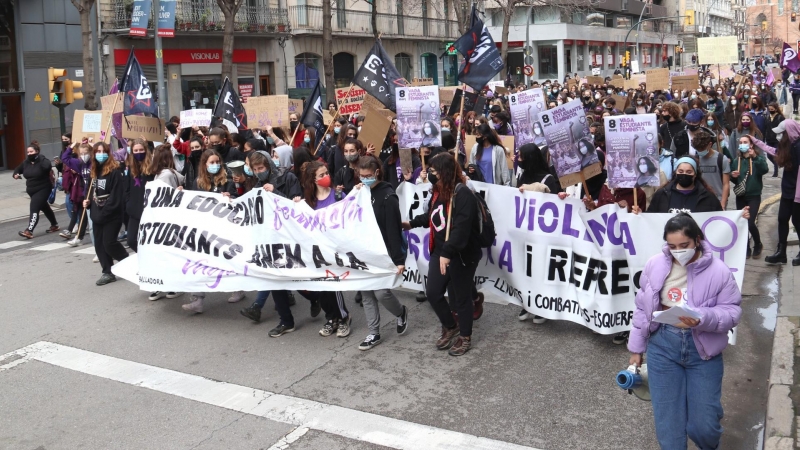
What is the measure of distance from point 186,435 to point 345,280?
2133 millimetres

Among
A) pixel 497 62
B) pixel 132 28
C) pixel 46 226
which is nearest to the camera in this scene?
pixel 497 62

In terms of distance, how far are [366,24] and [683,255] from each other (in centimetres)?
3936

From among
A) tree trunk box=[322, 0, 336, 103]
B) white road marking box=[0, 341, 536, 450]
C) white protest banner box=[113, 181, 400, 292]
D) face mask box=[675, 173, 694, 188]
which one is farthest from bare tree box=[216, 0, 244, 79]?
face mask box=[675, 173, 694, 188]

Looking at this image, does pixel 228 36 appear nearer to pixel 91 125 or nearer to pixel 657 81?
pixel 91 125

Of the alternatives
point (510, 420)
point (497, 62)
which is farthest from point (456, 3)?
point (510, 420)

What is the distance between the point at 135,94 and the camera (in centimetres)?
1223

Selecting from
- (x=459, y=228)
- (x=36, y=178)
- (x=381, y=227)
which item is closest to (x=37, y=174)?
(x=36, y=178)

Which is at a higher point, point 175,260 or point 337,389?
point 175,260

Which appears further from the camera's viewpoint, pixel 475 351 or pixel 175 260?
pixel 175 260

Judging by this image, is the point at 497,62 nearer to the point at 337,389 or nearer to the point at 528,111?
the point at 528,111

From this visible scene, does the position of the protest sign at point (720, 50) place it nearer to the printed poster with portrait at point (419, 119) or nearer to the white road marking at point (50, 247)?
the printed poster with portrait at point (419, 119)

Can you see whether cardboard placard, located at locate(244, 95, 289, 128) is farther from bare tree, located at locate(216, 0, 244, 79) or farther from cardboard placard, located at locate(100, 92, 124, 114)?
bare tree, located at locate(216, 0, 244, 79)

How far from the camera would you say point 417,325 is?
7598mm

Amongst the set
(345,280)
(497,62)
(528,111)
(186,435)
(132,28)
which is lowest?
(186,435)
